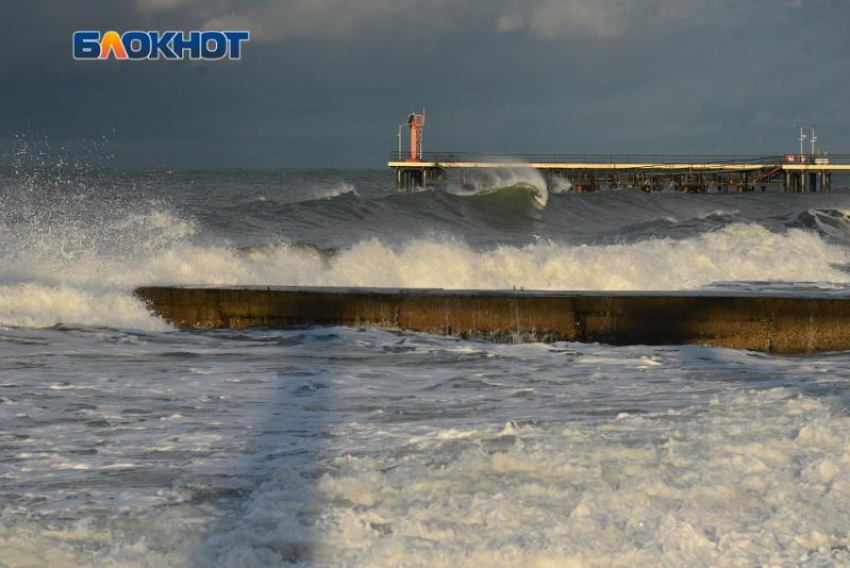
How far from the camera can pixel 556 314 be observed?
9.86m

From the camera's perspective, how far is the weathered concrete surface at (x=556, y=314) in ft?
31.3

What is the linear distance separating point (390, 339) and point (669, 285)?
5974 mm

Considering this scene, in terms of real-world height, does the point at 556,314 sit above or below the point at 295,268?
below

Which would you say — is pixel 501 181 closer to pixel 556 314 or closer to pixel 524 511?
pixel 556 314

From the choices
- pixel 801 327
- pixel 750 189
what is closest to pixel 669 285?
pixel 801 327

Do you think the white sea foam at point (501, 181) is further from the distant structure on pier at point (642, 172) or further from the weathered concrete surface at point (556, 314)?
the weathered concrete surface at point (556, 314)

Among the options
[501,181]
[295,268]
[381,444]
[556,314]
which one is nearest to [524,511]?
[381,444]

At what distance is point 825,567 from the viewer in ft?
13.0

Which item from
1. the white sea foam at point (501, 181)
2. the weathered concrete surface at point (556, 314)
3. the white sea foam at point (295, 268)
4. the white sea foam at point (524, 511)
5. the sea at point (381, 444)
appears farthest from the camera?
the white sea foam at point (501, 181)

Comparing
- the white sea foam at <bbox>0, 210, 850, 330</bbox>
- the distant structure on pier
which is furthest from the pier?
the white sea foam at <bbox>0, 210, 850, 330</bbox>

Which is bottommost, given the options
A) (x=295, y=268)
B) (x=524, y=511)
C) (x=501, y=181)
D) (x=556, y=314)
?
(x=524, y=511)

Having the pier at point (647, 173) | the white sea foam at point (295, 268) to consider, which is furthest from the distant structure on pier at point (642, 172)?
the white sea foam at point (295, 268)

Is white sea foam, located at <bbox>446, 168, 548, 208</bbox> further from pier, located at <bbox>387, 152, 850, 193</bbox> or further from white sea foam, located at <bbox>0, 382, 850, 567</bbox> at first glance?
white sea foam, located at <bbox>0, 382, 850, 567</bbox>

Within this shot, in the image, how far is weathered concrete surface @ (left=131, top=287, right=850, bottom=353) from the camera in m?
9.54
